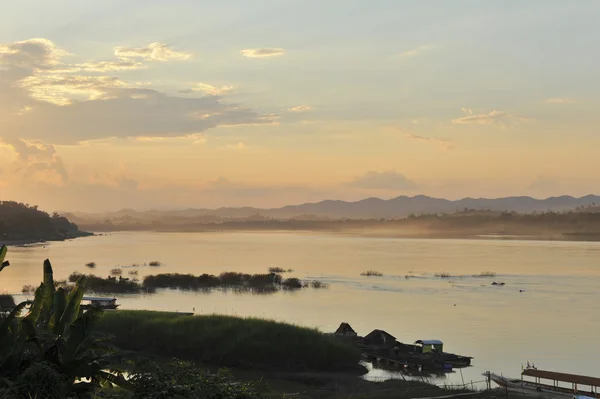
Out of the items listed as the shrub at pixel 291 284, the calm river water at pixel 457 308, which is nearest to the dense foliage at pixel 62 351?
the calm river water at pixel 457 308

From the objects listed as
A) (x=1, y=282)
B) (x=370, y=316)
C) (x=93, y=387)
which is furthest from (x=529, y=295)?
(x=93, y=387)

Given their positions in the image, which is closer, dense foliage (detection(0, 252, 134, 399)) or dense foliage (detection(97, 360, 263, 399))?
dense foliage (detection(97, 360, 263, 399))

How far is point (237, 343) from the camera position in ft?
149

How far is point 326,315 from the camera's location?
74625 millimetres

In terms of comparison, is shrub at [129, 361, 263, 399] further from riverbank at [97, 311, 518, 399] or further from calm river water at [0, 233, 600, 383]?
calm river water at [0, 233, 600, 383]

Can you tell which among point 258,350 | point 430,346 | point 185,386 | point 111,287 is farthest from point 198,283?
point 185,386

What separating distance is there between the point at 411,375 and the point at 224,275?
2527 inches

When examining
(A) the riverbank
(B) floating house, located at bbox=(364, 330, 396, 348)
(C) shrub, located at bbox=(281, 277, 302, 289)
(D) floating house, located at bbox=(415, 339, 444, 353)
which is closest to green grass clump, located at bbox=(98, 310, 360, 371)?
(A) the riverbank

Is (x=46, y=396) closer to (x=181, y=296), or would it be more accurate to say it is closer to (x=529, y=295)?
(x=181, y=296)

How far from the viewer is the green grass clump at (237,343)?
4459 centimetres

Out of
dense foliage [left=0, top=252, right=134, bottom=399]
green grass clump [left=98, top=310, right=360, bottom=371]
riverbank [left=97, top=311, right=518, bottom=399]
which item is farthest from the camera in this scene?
green grass clump [left=98, top=310, right=360, bottom=371]

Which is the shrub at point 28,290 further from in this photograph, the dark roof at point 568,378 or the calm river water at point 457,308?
the dark roof at point 568,378

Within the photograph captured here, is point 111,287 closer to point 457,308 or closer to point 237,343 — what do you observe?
point 457,308

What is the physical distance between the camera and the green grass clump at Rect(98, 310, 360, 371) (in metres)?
44.6
